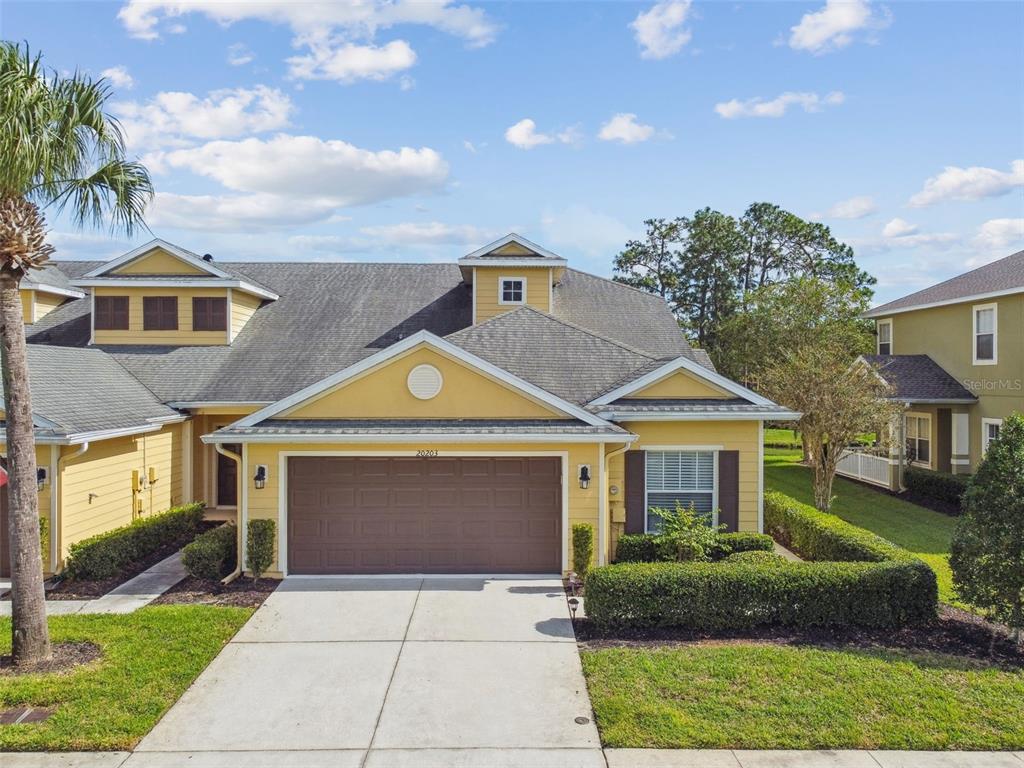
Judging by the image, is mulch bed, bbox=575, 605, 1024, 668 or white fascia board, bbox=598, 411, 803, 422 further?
white fascia board, bbox=598, 411, 803, 422

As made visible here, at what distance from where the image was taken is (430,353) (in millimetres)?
11594

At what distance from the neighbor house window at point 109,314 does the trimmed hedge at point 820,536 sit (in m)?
16.9

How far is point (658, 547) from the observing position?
36.8ft

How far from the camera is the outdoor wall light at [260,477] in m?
11.1

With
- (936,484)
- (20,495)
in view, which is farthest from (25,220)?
(936,484)

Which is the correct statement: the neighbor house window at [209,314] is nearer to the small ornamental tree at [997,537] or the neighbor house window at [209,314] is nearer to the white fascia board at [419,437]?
the white fascia board at [419,437]

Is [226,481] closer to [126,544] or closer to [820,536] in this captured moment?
[126,544]

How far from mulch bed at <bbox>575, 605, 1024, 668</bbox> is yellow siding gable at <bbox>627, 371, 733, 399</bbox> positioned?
4625mm

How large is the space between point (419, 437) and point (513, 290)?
8.54 meters

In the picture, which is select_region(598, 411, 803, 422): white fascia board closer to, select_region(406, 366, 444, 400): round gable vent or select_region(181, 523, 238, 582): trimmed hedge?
select_region(406, 366, 444, 400): round gable vent

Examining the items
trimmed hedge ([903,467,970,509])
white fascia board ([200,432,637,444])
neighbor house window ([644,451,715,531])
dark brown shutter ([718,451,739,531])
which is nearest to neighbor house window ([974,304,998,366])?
trimmed hedge ([903,467,970,509])

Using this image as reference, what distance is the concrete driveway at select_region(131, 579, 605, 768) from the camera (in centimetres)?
602

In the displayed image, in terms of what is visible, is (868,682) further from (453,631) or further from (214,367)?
(214,367)

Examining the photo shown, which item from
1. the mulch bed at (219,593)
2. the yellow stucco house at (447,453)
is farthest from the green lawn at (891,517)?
the mulch bed at (219,593)
